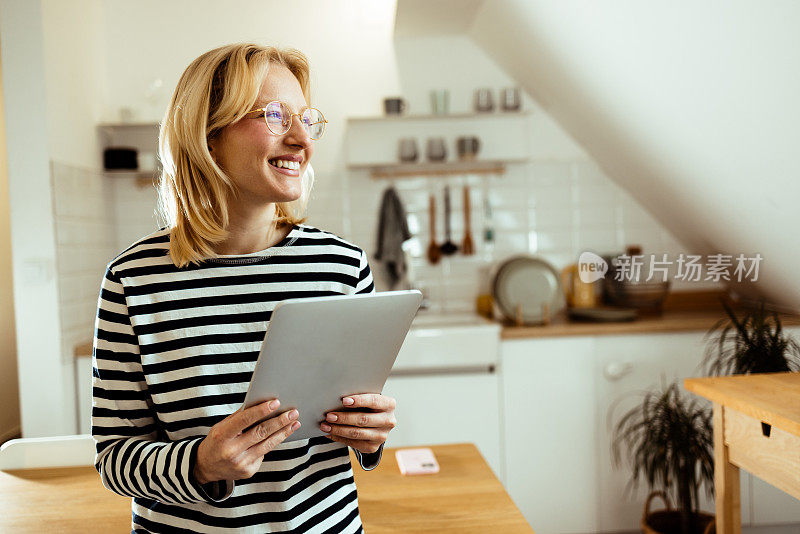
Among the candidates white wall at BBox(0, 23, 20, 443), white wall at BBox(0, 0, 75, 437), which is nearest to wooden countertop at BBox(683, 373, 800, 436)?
white wall at BBox(0, 0, 75, 437)

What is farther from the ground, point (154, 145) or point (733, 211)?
point (154, 145)

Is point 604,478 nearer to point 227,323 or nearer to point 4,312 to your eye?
point 227,323

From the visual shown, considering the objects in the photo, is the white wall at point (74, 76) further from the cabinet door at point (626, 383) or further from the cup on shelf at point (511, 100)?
the cabinet door at point (626, 383)

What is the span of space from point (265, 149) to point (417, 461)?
0.84 meters

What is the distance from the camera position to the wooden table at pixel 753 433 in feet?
5.08

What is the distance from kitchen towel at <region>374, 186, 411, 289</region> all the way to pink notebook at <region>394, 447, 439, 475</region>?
6.15 ft

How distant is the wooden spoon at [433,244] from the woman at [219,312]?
8.18 ft

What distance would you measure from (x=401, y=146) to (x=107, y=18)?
1.68 m

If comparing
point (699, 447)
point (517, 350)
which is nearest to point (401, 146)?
point (517, 350)

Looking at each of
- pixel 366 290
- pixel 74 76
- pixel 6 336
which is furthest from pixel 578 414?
pixel 6 336

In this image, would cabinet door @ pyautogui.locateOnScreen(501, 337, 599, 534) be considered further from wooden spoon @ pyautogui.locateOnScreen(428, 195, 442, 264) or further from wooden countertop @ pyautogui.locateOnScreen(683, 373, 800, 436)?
Result: wooden countertop @ pyautogui.locateOnScreen(683, 373, 800, 436)

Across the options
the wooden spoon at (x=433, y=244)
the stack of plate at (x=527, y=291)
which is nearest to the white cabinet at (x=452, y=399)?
the stack of plate at (x=527, y=291)

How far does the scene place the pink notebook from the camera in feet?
4.89

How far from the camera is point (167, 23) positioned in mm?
3553
